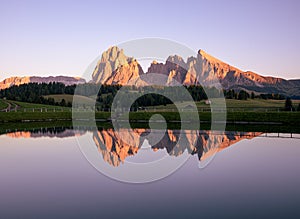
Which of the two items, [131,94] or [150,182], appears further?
[131,94]

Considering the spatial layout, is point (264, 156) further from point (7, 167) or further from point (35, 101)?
point (35, 101)

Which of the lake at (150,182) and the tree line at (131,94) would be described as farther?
the tree line at (131,94)

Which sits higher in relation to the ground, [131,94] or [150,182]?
[131,94]

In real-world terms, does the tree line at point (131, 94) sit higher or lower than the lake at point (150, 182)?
higher

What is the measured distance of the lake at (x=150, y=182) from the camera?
41.5 ft

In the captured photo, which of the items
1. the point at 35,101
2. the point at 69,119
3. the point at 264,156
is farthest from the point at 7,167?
the point at 35,101

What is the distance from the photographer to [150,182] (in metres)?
17.6

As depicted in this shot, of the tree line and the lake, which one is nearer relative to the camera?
the lake

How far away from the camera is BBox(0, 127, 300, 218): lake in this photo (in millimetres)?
12641

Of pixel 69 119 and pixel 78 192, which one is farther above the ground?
pixel 69 119

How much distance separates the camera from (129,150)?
28.3 m

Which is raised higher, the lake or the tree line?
the tree line

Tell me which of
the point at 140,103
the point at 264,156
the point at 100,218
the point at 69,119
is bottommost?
the point at 100,218

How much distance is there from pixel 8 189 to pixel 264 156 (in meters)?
18.0
